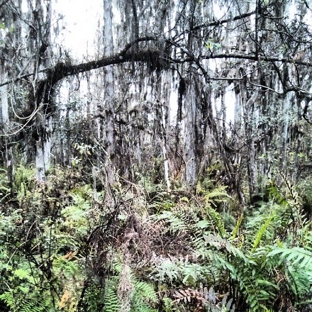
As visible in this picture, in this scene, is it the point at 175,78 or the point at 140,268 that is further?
the point at 175,78

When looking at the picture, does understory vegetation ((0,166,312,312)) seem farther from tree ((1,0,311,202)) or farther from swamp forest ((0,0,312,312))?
tree ((1,0,311,202))

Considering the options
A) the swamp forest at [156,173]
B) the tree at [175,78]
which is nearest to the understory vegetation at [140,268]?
the swamp forest at [156,173]

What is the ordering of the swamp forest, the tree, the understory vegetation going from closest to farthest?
the understory vegetation, the swamp forest, the tree

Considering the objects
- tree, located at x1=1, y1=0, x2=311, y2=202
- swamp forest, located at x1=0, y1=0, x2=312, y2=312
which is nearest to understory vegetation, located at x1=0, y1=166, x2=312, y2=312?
swamp forest, located at x1=0, y1=0, x2=312, y2=312

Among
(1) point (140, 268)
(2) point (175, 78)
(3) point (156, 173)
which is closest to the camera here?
(1) point (140, 268)

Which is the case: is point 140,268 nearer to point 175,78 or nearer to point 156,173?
point 175,78

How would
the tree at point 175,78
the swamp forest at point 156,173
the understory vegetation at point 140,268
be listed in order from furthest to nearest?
the tree at point 175,78 → the swamp forest at point 156,173 → the understory vegetation at point 140,268

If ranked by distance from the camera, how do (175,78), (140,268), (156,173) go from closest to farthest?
(140,268)
(175,78)
(156,173)

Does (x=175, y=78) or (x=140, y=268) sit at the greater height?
(x=175, y=78)

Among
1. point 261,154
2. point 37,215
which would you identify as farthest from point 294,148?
point 37,215

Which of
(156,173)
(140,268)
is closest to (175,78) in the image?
(156,173)

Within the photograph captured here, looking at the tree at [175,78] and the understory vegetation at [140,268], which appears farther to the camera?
the tree at [175,78]

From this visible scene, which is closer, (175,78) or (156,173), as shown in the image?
(175,78)

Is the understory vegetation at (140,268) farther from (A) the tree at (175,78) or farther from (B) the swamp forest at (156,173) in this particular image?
(A) the tree at (175,78)
